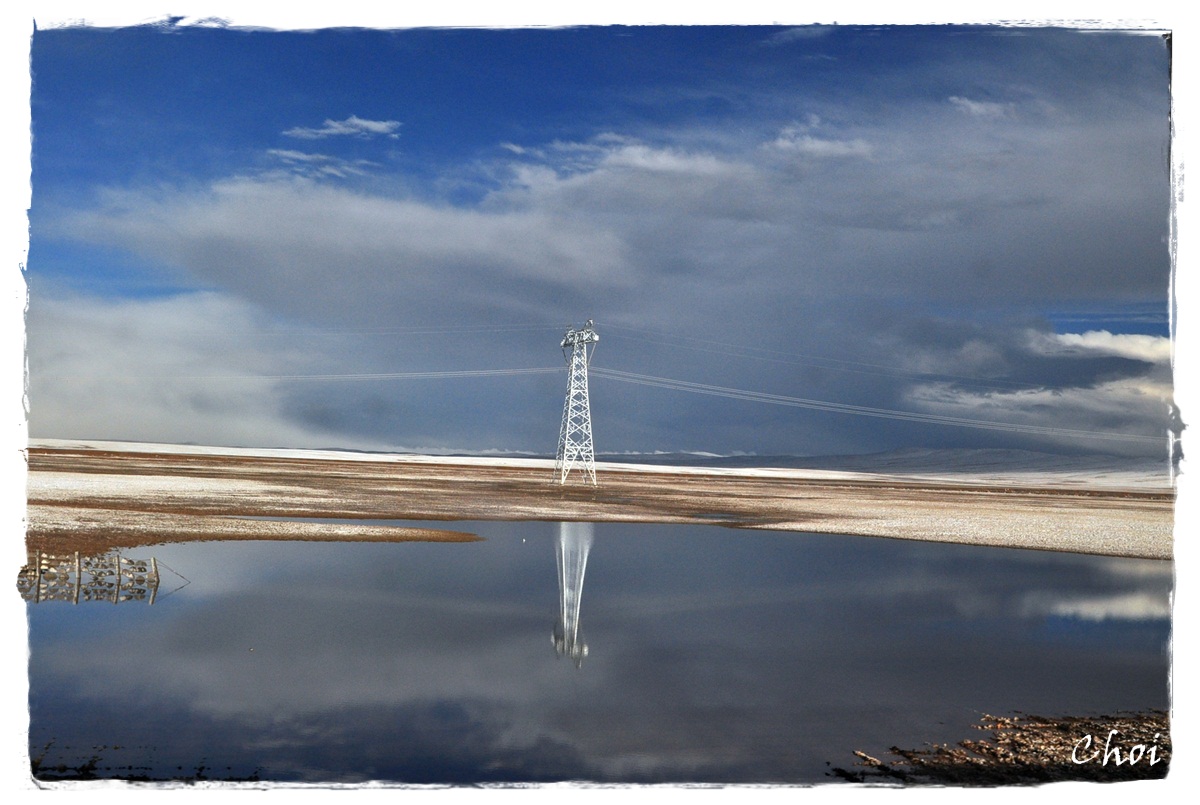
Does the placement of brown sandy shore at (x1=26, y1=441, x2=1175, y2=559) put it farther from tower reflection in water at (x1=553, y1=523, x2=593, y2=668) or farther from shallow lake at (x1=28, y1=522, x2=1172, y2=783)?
shallow lake at (x1=28, y1=522, x2=1172, y2=783)

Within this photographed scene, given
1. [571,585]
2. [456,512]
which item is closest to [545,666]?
[571,585]

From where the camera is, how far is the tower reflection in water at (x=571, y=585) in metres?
15.3

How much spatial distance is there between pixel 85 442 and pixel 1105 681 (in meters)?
137

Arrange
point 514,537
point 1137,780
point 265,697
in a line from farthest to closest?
1. point 514,537
2. point 265,697
3. point 1137,780

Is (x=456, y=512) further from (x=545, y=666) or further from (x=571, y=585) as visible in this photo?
(x=545, y=666)

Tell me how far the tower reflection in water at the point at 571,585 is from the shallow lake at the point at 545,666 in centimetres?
9

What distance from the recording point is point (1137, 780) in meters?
9.84

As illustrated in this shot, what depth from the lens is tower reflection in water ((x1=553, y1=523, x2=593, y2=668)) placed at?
15312mm

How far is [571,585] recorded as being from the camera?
2109 cm

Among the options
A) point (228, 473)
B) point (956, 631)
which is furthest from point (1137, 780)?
point (228, 473)

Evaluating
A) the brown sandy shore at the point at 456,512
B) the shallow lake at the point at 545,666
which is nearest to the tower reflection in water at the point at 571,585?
the shallow lake at the point at 545,666

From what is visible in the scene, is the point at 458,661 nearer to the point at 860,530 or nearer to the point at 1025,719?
the point at 1025,719

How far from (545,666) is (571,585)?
7067 mm

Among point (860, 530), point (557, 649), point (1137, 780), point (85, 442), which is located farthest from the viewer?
point (85, 442)
